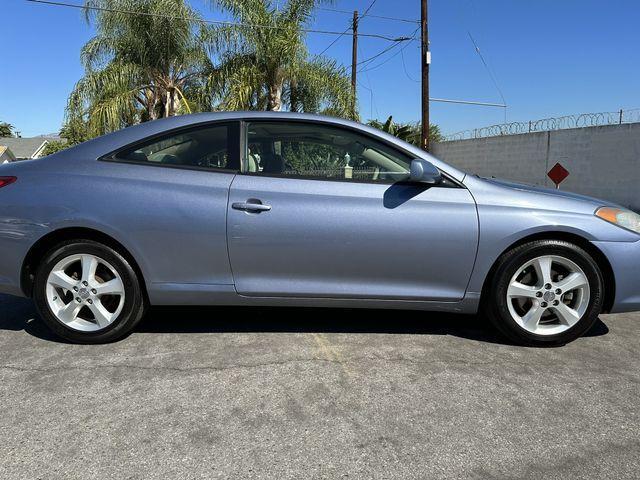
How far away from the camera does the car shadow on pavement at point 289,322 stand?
3781mm

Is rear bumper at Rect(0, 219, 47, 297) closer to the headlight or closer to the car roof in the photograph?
the car roof

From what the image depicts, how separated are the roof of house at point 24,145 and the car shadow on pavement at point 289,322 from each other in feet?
157

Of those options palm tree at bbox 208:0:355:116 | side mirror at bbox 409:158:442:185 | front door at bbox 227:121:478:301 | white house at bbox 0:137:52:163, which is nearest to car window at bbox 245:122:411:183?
front door at bbox 227:121:478:301

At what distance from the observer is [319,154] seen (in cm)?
358

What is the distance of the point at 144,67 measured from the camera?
15398 mm

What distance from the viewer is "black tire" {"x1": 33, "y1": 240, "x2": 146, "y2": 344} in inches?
133

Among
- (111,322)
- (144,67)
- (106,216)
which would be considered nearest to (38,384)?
(111,322)

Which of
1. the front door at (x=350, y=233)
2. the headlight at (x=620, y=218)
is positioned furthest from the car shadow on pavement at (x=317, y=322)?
the headlight at (x=620, y=218)

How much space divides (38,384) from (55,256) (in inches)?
33.9

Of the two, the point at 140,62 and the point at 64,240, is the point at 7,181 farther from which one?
the point at 140,62

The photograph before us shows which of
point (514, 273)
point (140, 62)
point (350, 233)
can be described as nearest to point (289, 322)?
point (350, 233)

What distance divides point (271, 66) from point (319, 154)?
11.8m

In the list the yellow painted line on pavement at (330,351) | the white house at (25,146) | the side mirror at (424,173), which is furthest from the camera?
the white house at (25,146)

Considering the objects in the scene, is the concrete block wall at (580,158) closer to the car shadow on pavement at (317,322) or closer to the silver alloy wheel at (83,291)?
the car shadow on pavement at (317,322)
